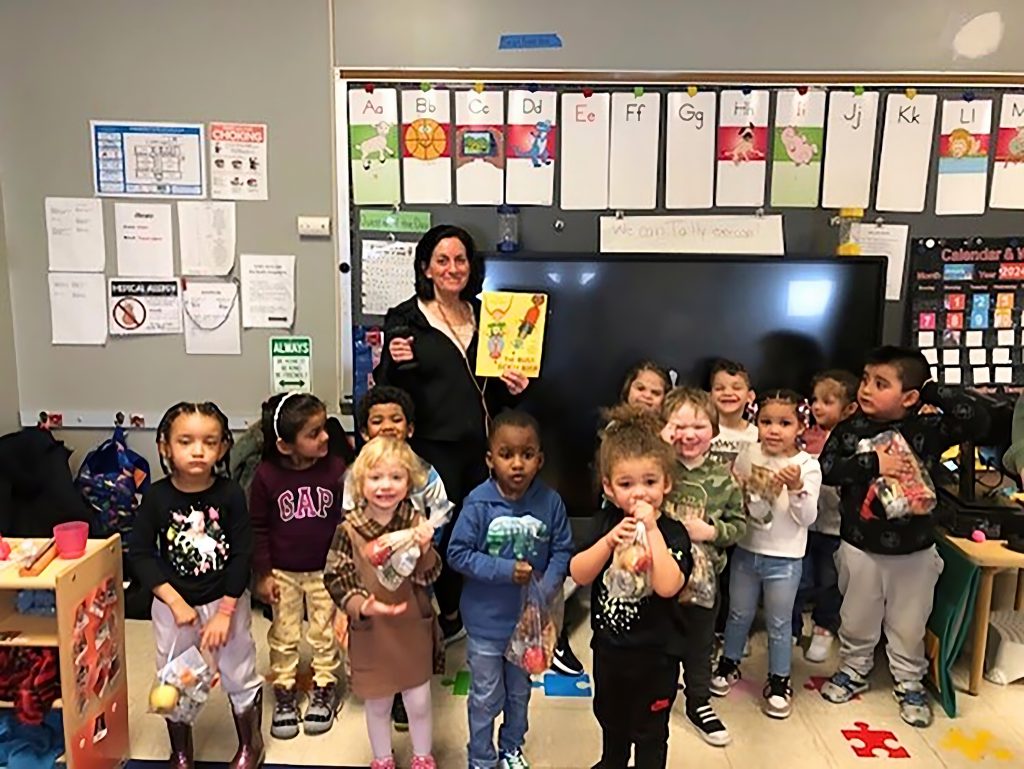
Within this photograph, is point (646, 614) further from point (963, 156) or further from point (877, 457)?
point (963, 156)

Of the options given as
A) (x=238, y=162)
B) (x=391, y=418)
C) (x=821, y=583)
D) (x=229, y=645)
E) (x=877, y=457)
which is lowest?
(x=821, y=583)

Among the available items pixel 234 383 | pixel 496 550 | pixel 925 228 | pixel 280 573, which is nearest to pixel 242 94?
pixel 234 383

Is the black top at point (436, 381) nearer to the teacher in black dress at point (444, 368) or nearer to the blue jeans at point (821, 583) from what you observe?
the teacher in black dress at point (444, 368)

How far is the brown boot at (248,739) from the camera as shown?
2244mm

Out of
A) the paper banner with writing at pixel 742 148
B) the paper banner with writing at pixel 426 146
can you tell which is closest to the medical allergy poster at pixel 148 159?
the paper banner with writing at pixel 426 146

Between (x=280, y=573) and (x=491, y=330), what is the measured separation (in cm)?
97

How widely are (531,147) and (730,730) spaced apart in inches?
82.0

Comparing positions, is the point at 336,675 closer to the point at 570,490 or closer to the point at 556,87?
the point at 570,490

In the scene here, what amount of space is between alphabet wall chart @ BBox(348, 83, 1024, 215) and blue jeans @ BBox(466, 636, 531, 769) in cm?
176

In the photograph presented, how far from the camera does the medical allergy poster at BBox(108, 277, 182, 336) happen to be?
3295 mm

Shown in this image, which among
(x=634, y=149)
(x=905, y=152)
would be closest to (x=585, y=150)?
(x=634, y=149)

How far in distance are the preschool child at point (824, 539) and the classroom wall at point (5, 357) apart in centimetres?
295

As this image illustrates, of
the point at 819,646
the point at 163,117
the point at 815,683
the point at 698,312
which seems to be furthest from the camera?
the point at 163,117

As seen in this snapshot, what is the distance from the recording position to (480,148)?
10.5ft
